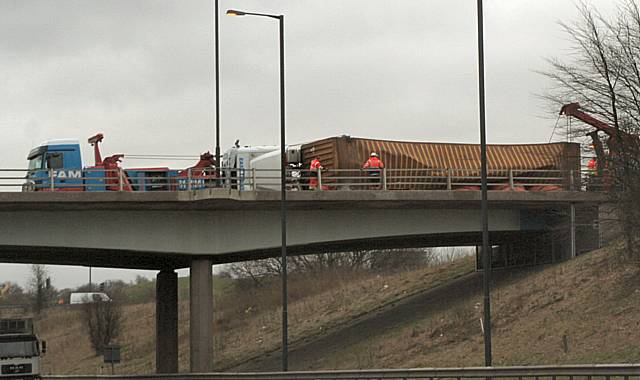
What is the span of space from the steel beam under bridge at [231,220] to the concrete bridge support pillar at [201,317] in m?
0.70

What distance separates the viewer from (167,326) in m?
54.3

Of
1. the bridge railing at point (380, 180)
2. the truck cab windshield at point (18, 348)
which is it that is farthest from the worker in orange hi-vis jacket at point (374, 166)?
the truck cab windshield at point (18, 348)

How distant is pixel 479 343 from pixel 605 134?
390 inches

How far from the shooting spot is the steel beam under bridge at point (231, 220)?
46.4m

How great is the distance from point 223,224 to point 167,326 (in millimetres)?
7750

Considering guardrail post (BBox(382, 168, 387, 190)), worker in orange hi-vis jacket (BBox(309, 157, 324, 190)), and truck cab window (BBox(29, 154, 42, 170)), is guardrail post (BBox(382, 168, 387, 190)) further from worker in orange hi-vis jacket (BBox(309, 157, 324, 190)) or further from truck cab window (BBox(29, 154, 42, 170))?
truck cab window (BBox(29, 154, 42, 170))

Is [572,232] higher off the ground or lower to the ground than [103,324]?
higher

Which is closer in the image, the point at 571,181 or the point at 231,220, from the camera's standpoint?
the point at 231,220

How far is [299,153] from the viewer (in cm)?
5819

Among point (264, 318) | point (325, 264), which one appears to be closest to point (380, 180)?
point (264, 318)

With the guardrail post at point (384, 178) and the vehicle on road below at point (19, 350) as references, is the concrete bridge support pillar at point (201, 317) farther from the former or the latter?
the guardrail post at point (384, 178)

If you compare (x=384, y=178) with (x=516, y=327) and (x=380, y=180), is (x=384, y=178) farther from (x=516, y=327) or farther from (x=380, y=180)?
(x=516, y=327)

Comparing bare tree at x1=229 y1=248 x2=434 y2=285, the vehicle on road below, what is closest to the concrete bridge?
the vehicle on road below

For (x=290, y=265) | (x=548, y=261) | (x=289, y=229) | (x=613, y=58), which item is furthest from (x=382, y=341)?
(x=290, y=265)
